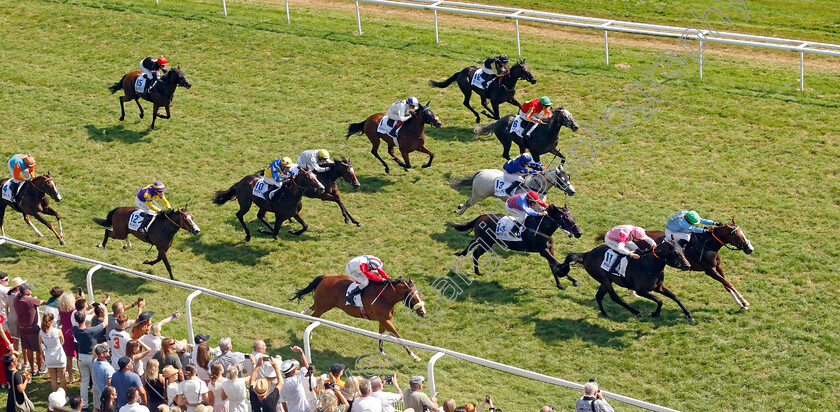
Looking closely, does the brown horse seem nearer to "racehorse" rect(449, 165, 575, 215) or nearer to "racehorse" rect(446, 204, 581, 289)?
"racehorse" rect(446, 204, 581, 289)

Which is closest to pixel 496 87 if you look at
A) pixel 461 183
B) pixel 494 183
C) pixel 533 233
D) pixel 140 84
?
pixel 461 183

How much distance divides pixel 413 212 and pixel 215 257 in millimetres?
3439

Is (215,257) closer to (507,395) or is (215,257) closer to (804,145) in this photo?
(507,395)

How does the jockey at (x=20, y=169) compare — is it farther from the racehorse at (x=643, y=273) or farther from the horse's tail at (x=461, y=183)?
the racehorse at (x=643, y=273)

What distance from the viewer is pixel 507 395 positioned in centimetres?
1066

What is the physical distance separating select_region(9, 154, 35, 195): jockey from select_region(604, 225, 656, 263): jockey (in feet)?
30.2

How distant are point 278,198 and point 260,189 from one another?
0.36 m

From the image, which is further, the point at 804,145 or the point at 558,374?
the point at 804,145

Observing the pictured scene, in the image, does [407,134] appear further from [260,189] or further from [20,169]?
[20,169]

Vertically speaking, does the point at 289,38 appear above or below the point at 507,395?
above

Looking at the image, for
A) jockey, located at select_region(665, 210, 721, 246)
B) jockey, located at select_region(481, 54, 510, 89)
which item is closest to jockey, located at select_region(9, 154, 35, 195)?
jockey, located at select_region(481, 54, 510, 89)

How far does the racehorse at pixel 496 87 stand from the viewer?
1784cm

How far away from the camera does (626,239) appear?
12.2m

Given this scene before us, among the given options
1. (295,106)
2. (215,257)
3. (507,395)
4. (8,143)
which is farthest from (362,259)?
(8,143)
